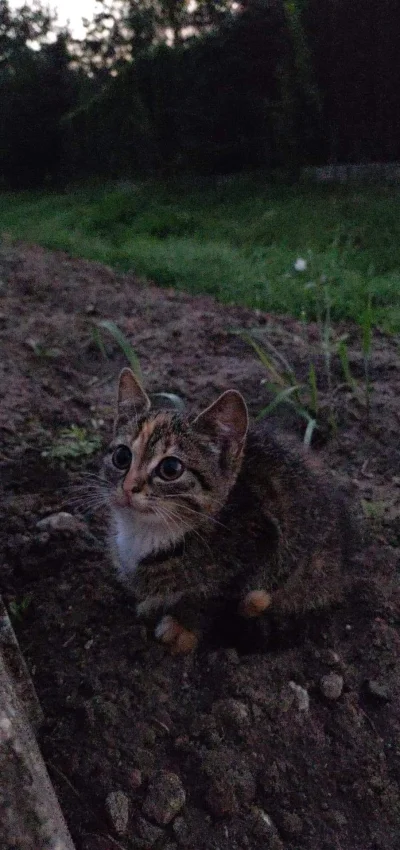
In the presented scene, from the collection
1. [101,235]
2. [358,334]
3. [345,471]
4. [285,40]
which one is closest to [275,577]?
[345,471]

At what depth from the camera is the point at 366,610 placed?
2656mm

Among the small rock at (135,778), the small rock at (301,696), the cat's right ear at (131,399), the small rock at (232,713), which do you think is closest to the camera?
the small rock at (135,778)

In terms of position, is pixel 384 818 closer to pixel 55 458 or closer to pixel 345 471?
pixel 345 471

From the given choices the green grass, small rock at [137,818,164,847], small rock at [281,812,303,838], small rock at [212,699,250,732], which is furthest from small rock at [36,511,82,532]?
the green grass

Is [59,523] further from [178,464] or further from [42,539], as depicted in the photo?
[178,464]

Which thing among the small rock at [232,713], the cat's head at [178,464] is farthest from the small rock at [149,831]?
the cat's head at [178,464]

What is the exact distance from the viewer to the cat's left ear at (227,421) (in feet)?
8.13

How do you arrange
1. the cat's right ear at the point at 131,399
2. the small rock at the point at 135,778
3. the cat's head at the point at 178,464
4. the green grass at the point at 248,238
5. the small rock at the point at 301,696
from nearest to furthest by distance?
the small rock at the point at 135,778, the small rock at the point at 301,696, the cat's head at the point at 178,464, the cat's right ear at the point at 131,399, the green grass at the point at 248,238

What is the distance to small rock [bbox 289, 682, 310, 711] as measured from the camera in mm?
2281

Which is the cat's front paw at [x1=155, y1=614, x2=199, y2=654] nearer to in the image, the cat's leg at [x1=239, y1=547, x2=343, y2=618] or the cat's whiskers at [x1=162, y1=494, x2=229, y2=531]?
the cat's leg at [x1=239, y1=547, x2=343, y2=618]

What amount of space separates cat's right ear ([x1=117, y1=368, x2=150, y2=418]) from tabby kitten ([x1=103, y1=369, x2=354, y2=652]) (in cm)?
8

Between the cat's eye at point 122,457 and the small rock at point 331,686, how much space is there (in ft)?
3.29

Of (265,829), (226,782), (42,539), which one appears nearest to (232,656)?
(226,782)

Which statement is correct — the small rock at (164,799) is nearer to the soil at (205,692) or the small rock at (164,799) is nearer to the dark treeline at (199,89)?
the soil at (205,692)
